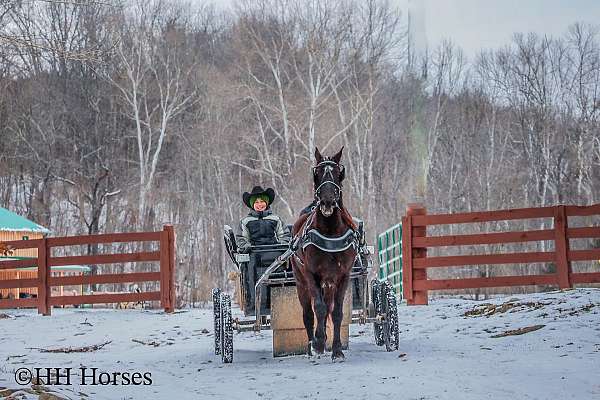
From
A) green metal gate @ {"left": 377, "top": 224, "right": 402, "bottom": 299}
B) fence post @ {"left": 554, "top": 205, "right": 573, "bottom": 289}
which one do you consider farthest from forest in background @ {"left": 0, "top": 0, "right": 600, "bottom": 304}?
fence post @ {"left": 554, "top": 205, "right": 573, "bottom": 289}

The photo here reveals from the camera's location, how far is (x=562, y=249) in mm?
14461

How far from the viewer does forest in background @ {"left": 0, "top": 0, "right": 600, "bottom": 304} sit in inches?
1475

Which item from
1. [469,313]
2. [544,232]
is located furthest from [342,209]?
[544,232]

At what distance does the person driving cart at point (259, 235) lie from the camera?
10.8m

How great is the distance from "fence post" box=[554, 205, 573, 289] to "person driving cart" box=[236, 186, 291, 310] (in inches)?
195

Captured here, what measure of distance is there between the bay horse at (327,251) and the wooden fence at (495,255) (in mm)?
5309

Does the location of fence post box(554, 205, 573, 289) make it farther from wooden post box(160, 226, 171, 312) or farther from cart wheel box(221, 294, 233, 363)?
wooden post box(160, 226, 171, 312)

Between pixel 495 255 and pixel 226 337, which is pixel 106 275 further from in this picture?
pixel 226 337

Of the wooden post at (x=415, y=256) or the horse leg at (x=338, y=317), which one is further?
the wooden post at (x=415, y=256)

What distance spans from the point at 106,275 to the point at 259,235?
274 inches

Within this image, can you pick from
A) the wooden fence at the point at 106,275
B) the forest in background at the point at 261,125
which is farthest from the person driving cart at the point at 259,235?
the forest in background at the point at 261,125

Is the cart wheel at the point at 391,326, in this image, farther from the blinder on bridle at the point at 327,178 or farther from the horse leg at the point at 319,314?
the blinder on bridle at the point at 327,178

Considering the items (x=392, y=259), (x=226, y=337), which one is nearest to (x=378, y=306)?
(x=226, y=337)

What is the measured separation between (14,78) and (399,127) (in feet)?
52.5
